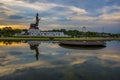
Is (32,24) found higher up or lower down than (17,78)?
higher up

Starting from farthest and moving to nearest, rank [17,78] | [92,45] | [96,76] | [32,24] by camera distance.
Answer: [32,24] → [92,45] → [96,76] → [17,78]

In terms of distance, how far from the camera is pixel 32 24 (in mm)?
149750

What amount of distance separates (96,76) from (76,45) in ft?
147

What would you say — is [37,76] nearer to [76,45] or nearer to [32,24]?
[76,45]

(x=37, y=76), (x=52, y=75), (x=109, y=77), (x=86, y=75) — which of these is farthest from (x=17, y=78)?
(x=109, y=77)

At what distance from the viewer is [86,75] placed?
2027 centimetres

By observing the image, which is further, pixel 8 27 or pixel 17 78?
pixel 8 27

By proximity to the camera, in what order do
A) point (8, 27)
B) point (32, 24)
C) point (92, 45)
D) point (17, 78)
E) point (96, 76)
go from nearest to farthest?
point (17, 78) → point (96, 76) → point (92, 45) → point (32, 24) → point (8, 27)

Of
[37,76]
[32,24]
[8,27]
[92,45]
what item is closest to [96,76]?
[37,76]

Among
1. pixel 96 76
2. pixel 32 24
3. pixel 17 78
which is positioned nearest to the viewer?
pixel 17 78

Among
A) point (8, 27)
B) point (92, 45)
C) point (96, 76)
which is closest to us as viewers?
point (96, 76)

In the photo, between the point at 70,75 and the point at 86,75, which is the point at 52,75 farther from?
the point at 86,75

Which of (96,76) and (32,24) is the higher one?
(32,24)

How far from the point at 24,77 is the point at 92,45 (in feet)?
153
